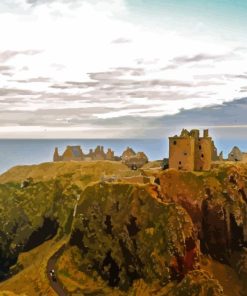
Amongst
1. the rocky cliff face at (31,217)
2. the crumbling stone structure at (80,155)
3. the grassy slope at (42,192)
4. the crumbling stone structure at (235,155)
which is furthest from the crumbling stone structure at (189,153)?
the crumbling stone structure at (80,155)

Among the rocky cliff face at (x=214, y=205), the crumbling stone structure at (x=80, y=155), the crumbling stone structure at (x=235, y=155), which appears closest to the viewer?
the rocky cliff face at (x=214, y=205)

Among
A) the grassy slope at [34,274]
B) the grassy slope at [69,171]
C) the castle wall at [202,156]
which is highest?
the castle wall at [202,156]

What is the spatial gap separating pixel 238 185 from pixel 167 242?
26.5m

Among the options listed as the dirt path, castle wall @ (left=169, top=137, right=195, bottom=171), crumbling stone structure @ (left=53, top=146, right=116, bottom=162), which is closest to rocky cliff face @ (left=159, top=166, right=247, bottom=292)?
castle wall @ (left=169, top=137, right=195, bottom=171)

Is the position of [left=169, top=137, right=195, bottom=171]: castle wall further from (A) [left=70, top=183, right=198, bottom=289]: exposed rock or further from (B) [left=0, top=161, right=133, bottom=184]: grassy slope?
(B) [left=0, top=161, right=133, bottom=184]: grassy slope

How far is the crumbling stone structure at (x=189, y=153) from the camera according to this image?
11800 cm

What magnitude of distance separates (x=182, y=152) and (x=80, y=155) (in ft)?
196

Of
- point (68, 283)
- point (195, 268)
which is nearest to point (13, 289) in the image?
point (68, 283)

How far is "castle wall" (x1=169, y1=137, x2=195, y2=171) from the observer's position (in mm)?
117875

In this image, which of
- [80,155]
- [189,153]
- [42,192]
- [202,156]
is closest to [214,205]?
[202,156]

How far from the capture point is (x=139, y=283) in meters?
102

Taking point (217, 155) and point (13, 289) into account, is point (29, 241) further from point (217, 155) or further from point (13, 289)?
point (217, 155)

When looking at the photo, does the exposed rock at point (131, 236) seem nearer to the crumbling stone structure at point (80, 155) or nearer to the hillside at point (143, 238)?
the hillside at point (143, 238)

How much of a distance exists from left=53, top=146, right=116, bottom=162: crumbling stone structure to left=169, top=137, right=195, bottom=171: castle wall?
1973 inches
